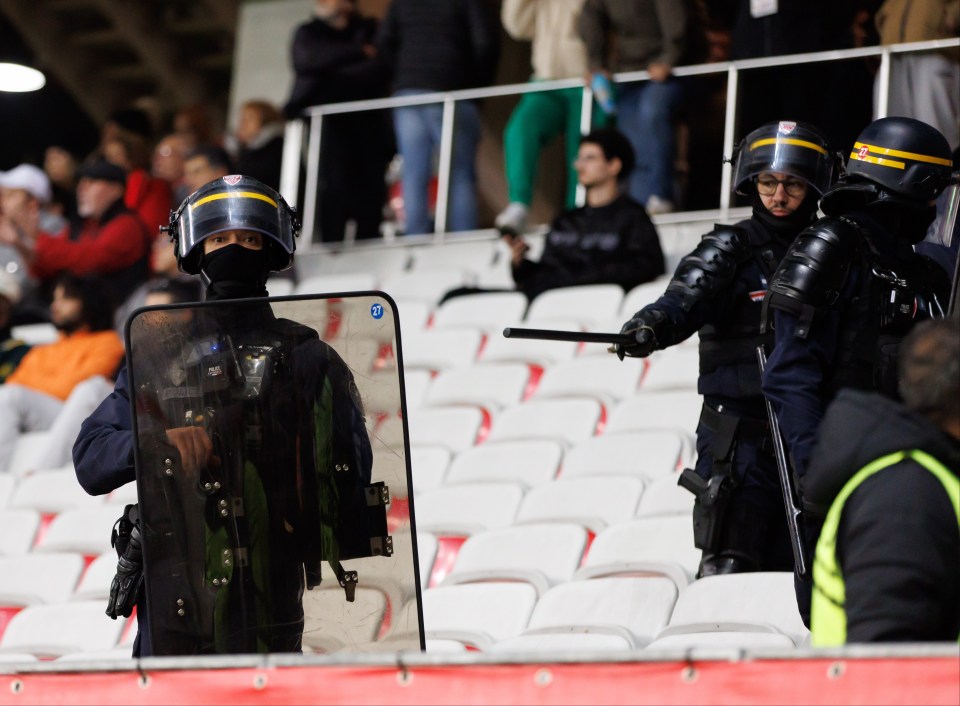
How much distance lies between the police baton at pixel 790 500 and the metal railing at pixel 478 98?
9.55 ft

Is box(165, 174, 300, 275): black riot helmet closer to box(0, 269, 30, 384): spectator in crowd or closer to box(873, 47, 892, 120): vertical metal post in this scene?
box(873, 47, 892, 120): vertical metal post

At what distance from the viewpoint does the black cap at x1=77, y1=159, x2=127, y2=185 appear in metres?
8.91

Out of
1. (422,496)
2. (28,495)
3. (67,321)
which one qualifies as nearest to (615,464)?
(422,496)

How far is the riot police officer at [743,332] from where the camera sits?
4.50 metres

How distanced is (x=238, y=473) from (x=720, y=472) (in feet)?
5.22

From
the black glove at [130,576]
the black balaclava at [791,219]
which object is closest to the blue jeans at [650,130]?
the black balaclava at [791,219]

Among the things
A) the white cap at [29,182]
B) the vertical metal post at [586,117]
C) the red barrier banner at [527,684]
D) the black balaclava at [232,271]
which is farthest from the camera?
the white cap at [29,182]

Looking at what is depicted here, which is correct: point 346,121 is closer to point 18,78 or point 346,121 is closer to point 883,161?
point 18,78

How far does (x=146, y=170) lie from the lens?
9.78 m

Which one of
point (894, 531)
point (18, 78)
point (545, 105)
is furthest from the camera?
point (18, 78)

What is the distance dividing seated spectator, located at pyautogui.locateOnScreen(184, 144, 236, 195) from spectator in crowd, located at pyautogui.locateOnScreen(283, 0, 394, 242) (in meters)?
0.73

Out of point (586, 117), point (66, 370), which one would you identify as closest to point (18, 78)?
point (66, 370)

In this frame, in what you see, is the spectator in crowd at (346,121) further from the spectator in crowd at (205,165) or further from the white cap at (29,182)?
the white cap at (29,182)

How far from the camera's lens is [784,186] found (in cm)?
455
